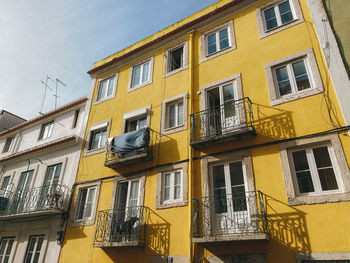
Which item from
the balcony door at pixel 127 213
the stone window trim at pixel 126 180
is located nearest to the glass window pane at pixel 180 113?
the stone window trim at pixel 126 180

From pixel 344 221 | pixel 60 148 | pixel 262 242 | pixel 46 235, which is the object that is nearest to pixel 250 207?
pixel 262 242

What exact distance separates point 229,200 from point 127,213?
4.07 metres

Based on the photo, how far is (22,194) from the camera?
14109 millimetres

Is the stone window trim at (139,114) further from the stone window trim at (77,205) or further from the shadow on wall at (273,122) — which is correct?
the shadow on wall at (273,122)

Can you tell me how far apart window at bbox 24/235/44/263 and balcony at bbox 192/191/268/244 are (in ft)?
26.0

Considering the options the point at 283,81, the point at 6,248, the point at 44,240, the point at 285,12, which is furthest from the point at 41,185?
the point at 285,12

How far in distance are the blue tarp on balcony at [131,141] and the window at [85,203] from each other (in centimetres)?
233

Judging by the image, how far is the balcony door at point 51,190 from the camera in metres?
11.6

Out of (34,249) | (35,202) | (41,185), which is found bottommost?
(34,249)

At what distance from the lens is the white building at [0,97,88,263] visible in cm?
1166

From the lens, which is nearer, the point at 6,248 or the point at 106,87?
the point at 6,248

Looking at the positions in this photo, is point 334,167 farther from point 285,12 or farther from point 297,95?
point 285,12

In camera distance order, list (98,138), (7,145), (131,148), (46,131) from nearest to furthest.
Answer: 1. (131,148)
2. (98,138)
3. (46,131)
4. (7,145)

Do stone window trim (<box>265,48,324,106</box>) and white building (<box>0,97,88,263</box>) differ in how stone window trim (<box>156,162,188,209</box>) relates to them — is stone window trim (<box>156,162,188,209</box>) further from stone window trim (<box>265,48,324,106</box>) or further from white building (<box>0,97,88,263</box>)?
white building (<box>0,97,88,263</box>)
